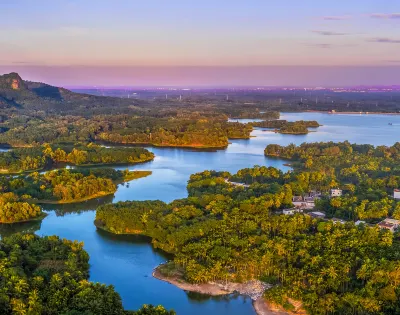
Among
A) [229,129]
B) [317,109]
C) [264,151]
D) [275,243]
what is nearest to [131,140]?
[229,129]

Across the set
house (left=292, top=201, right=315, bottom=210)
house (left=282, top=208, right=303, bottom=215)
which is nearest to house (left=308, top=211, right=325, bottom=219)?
house (left=282, top=208, right=303, bottom=215)

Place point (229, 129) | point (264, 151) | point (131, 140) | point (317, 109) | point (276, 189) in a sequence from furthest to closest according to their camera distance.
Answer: point (317, 109) < point (229, 129) < point (131, 140) < point (264, 151) < point (276, 189)

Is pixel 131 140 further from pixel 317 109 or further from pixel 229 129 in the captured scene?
pixel 317 109

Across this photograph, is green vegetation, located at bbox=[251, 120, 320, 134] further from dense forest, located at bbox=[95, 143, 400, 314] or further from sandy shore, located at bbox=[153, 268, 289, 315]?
sandy shore, located at bbox=[153, 268, 289, 315]

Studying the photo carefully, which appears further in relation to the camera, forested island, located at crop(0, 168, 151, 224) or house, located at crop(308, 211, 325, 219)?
forested island, located at crop(0, 168, 151, 224)

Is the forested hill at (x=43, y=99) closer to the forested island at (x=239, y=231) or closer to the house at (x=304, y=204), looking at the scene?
the forested island at (x=239, y=231)

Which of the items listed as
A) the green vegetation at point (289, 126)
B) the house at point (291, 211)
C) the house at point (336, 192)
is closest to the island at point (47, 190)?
the house at point (291, 211)

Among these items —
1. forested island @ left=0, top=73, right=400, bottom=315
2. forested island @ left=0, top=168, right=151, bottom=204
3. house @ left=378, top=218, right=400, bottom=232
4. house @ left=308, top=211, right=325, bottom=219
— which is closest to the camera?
forested island @ left=0, top=73, right=400, bottom=315

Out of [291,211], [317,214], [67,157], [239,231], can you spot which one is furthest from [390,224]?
[67,157]
